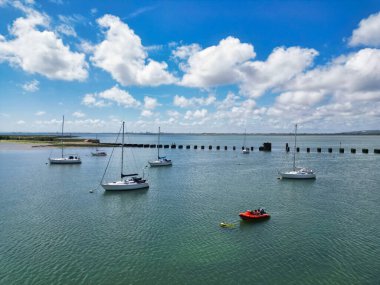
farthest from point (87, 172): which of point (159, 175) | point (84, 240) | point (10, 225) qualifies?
point (84, 240)

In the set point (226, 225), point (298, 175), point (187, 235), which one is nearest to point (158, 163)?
point (298, 175)

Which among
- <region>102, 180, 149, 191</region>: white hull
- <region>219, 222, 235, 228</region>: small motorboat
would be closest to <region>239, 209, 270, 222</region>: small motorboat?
<region>219, 222, 235, 228</region>: small motorboat

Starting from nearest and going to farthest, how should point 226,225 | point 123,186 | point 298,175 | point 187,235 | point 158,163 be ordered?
1. point 187,235
2. point 226,225
3. point 123,186
4. point 298,175
5. point 158,163

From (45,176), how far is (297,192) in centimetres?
5346

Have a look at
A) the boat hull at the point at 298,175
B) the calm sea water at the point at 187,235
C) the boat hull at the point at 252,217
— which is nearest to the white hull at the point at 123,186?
the calm sea water at the point at 187,235

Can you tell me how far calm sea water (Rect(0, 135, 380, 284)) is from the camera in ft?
75.8

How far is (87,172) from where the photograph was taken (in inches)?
A: 2936

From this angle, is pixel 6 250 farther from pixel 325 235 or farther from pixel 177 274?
pixel 325 235

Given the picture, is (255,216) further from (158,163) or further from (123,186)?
(158,163)

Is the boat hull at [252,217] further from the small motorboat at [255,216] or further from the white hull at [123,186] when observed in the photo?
the white hull at [123,186]

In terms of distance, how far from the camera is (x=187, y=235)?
30.9 metres

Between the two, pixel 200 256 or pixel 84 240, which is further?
pixel 84 240

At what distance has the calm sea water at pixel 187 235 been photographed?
2311cm

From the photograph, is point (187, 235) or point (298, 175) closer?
point (187, 235)
